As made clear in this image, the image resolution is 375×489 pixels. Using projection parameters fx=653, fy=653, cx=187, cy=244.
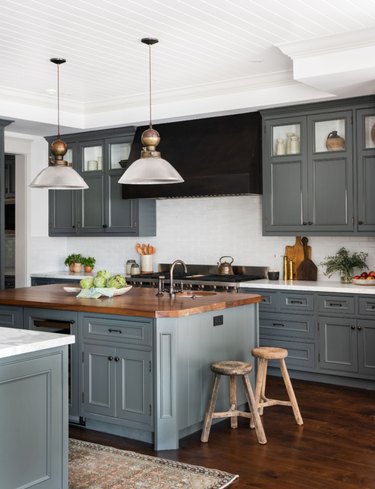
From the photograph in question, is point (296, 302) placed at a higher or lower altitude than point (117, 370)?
higher

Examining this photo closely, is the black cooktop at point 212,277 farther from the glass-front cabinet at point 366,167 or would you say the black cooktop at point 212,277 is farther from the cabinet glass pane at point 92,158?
the cabinet glass pane at point 92,158

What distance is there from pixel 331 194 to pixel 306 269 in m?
0.98

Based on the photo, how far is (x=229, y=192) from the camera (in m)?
7.07

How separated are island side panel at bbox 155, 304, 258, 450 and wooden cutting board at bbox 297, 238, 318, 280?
2.16 m

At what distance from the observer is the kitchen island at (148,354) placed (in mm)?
4477

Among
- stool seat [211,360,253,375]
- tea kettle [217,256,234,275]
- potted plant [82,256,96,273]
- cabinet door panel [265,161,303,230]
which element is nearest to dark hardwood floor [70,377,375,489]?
stool seat [211,360,253,375]

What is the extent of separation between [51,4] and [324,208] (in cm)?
341

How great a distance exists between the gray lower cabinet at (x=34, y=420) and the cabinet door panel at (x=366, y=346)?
138 inches

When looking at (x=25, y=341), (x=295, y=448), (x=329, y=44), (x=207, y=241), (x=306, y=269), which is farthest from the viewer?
(x=207, y=241)

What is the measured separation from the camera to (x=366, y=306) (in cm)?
609

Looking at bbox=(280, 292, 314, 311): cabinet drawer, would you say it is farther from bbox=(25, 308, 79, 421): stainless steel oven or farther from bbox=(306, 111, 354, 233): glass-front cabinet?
bbox=(25, 308, 79, 421): stainless steel oven

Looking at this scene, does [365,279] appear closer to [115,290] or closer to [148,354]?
[115,290]

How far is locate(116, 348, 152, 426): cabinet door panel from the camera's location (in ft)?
14.9

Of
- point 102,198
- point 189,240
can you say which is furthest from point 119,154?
point 189,240
